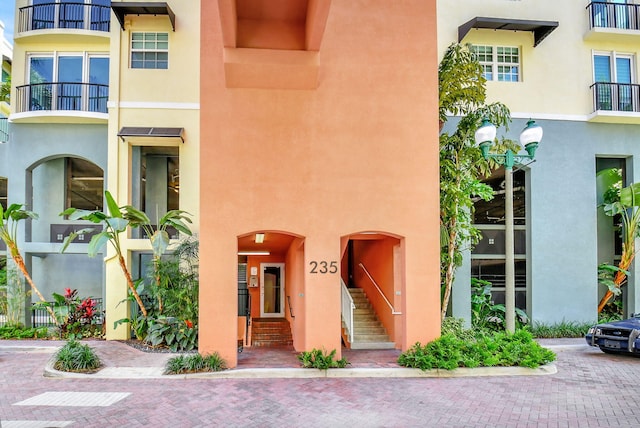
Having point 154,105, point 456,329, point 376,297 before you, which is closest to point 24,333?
point 154,105

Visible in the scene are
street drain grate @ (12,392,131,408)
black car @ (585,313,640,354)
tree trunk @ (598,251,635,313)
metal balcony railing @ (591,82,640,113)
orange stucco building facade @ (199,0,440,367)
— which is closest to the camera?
street drain grate @ (12,392,131,408)

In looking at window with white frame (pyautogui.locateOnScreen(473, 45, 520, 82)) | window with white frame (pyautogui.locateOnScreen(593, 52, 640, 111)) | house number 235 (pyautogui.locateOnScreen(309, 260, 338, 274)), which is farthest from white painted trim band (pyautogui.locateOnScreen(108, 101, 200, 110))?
window with white frame (pyautogui.locateOnScreen(593, 52, 640, 111))

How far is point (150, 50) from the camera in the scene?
15070mm

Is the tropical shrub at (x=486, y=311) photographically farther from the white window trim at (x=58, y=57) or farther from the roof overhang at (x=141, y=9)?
the white window trim at (x=58, y=57)

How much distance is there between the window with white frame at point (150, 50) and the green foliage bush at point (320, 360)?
425 inches

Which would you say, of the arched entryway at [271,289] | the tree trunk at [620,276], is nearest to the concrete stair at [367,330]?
the arched entryway at [271,289]

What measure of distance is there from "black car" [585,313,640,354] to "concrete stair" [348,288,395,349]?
17.8ft

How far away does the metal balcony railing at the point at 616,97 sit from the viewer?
15.4 meters

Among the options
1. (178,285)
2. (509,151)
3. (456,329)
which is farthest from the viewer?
(178,285)

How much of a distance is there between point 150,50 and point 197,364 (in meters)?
10.7

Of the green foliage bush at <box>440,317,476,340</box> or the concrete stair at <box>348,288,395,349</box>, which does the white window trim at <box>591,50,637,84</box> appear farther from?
the concrete stair at <box>348,288,395,349</box>

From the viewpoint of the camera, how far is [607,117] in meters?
15.1

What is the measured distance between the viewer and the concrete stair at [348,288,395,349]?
12125mm

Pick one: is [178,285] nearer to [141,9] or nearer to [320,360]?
[320,360]
